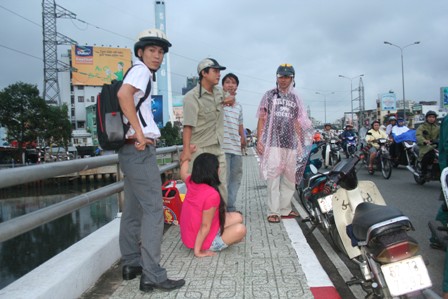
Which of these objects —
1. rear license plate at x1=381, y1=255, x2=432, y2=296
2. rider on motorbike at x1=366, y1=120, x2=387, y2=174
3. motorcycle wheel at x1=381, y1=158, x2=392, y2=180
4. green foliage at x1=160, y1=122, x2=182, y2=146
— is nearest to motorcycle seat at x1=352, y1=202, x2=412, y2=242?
rear license plate at x1=381, y1=255, x2=432, y2=296

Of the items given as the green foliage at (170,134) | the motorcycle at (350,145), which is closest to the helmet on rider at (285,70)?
the motorcycle at (350,145)

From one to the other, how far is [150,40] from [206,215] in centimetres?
153

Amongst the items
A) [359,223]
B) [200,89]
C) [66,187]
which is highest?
[200,89]

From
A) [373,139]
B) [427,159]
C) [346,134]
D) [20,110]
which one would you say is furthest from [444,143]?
[20,110]

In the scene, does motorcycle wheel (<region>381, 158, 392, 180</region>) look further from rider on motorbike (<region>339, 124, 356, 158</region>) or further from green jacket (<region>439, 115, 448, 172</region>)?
green jacket (<region>439, 115, 448, 172</region>)

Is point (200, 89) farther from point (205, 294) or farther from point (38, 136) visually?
point (38, 136)

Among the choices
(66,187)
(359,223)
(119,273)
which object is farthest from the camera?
(66,187)

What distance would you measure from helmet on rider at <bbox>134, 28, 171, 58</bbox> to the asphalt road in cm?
233

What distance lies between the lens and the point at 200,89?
14.6 feet

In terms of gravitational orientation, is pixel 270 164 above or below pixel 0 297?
above

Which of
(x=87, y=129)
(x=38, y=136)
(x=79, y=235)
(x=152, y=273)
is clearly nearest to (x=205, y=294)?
(x=152, y=273)

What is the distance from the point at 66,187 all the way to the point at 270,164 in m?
→ 34.6

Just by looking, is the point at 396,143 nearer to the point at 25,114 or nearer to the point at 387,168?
the point at 387,168

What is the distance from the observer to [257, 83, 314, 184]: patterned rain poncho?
519cm
